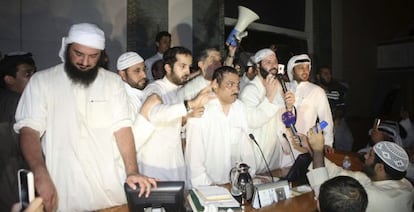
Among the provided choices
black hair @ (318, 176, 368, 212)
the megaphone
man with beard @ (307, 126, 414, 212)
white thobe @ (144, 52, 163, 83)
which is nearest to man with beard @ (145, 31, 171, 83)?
white thobe @ (144, 52, 163, 83)

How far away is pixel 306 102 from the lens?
380cm

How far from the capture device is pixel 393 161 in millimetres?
2240

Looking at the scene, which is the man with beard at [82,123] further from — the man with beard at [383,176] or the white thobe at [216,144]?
the man with beard at [383,176]

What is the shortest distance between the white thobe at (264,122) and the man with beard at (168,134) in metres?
0.51

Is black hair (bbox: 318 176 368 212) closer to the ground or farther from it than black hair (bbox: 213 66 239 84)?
closer to the ground

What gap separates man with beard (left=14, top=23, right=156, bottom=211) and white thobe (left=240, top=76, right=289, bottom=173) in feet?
3.92

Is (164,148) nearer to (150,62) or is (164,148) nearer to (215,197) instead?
(215,197)

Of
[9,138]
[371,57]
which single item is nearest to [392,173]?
[9,138]

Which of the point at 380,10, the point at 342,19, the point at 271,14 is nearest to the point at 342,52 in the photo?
the point at 342,19

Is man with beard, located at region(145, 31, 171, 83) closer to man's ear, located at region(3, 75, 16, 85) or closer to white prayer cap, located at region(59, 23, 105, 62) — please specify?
man's ear, located at region(3, 75, 16, 85)

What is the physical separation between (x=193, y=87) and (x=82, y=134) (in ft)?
3.82

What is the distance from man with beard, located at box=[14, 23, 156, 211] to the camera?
7.31 feet

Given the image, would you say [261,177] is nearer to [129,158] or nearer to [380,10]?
[129,158]

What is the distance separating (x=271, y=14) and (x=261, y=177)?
3.93m
